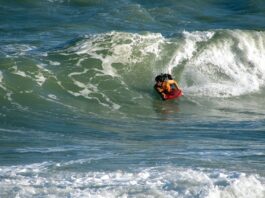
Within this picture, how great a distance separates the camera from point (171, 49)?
20.1 meters

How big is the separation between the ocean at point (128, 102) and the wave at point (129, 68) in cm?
3

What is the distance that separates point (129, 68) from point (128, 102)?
2.76 meters

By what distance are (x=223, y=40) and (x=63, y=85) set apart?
5.83 m

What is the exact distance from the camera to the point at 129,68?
1912 centimetres

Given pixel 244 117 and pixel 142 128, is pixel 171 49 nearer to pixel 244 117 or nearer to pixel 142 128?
pixel 244 117

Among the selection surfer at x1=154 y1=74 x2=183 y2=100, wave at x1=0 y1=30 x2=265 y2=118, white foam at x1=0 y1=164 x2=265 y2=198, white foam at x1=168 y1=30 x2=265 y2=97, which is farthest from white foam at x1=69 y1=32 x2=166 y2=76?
white foam at x1=0 y1=164 x2=265 y2=198

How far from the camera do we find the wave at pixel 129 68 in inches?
639

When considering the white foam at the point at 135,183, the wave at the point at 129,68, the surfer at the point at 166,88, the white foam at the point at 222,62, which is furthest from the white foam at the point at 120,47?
the white foam at the point at 135,183

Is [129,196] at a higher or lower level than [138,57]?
lower

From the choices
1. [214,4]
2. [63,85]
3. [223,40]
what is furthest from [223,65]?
[214,4]

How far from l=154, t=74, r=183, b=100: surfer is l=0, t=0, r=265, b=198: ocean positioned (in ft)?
0.62

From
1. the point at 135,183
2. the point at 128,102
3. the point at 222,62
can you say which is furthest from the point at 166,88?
the point at 135,183

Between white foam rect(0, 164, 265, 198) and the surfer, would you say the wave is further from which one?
white foam rect(0, 164, 265, 198)

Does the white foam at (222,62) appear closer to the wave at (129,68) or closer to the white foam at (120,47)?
the wave at (129,68)
